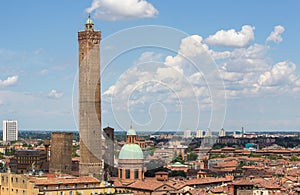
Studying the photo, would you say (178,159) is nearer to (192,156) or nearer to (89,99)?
(192,156)

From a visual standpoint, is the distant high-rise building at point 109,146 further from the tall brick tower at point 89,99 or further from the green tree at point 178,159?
the green tree at point 178,159

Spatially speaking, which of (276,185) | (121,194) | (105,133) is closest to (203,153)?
(105,133)

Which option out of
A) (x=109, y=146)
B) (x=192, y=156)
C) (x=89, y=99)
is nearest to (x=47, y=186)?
(x=89, y=99)

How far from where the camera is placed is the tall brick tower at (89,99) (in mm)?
64812

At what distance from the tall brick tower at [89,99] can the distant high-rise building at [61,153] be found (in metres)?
6.69

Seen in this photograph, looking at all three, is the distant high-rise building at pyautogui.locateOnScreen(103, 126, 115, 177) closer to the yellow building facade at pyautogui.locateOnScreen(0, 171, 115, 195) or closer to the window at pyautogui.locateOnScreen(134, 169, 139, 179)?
the window at pyautogui.locateOnScreen(134, 169, 139, 179)

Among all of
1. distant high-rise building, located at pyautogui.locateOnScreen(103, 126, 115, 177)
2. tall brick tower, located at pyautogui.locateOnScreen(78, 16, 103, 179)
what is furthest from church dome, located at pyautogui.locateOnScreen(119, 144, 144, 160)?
distant high-rise building, located at pyautogui.locateOnScreen(103, 126, 115, 177)

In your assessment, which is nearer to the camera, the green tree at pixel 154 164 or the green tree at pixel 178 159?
the green tree at pixel 154 164

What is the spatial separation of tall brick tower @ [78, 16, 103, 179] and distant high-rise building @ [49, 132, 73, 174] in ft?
21.9

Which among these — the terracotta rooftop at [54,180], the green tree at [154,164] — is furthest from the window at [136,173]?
the terracotta rooftop at [54,180]

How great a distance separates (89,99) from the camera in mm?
65188

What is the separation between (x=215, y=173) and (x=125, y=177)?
68.2 feet

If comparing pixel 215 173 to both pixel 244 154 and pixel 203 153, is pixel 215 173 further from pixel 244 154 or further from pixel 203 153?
pixel 244 154

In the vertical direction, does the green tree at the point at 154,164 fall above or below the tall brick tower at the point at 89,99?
below
